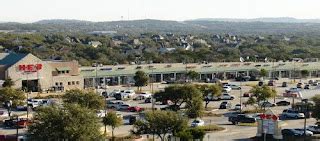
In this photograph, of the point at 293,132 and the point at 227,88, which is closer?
the point at 293,132

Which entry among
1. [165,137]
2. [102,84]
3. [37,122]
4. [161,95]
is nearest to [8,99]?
[161,95]

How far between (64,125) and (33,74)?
3235 cm

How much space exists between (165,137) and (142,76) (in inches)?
1060

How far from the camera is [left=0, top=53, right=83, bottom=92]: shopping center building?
52.7m

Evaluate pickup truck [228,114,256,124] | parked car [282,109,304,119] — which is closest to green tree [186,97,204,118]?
pickup truck [228,114,256,124]

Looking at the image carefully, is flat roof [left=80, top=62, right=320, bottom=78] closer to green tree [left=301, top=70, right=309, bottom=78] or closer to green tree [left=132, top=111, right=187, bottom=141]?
green tree [left=301, top=70, right=309, bottom=78]

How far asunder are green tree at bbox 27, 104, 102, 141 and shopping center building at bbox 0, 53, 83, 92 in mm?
29468

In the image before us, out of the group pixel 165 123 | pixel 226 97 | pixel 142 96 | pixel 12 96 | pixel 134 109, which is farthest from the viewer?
pixel 142 96

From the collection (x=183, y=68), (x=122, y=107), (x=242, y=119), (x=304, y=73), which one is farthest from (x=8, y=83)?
(x=304, y=73)

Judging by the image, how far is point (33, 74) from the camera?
53656 millimetres

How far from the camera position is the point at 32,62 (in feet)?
176

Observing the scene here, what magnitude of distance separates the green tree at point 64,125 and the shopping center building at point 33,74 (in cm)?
2947

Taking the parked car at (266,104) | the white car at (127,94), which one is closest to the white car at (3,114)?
the white car at (127,94)

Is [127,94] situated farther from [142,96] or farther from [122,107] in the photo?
[122,107]
